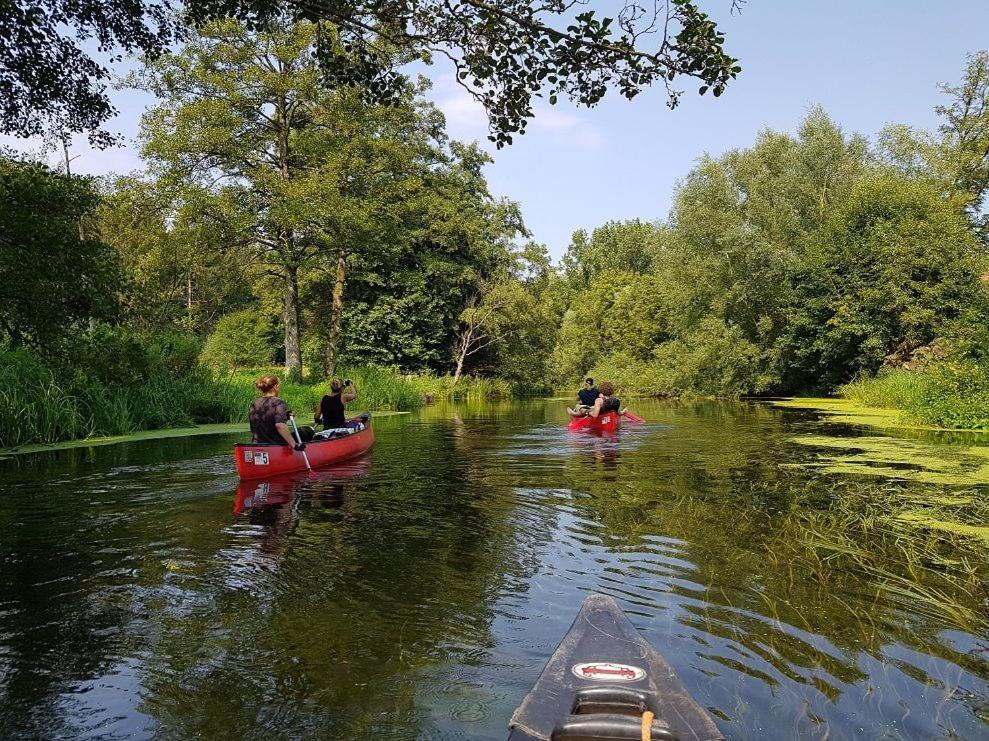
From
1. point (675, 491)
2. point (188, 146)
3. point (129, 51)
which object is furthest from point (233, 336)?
point (675, 491)

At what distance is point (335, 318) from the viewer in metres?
30.2

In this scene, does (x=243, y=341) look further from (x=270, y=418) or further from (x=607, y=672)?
(x=607, y=672)

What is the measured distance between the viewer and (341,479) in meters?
10.2

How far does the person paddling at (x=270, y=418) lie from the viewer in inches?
379

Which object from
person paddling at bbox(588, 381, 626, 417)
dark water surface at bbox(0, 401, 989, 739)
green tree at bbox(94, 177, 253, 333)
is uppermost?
green tree at bbox(94, 177, 253, 333)

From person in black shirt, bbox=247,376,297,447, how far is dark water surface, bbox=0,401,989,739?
2.40 ft

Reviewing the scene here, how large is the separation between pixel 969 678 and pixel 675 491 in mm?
5283

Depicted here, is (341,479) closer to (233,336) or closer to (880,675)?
(880,675)

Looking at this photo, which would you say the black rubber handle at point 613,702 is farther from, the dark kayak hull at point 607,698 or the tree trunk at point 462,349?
the tree trunk at point 462,349

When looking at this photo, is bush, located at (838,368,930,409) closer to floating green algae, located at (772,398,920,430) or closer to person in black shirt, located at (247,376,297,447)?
floating green algae, located at (772,398,920,430)

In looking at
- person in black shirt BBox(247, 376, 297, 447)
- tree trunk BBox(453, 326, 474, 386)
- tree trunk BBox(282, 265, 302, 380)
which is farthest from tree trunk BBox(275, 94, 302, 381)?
person in black shirt BBox(247, 376, 297, 447)

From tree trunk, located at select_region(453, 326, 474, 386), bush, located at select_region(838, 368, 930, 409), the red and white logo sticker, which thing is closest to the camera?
the red and white logo sticker

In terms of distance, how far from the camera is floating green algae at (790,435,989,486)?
882cm

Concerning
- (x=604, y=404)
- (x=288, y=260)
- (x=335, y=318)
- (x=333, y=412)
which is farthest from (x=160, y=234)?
(x=604, y=404)
